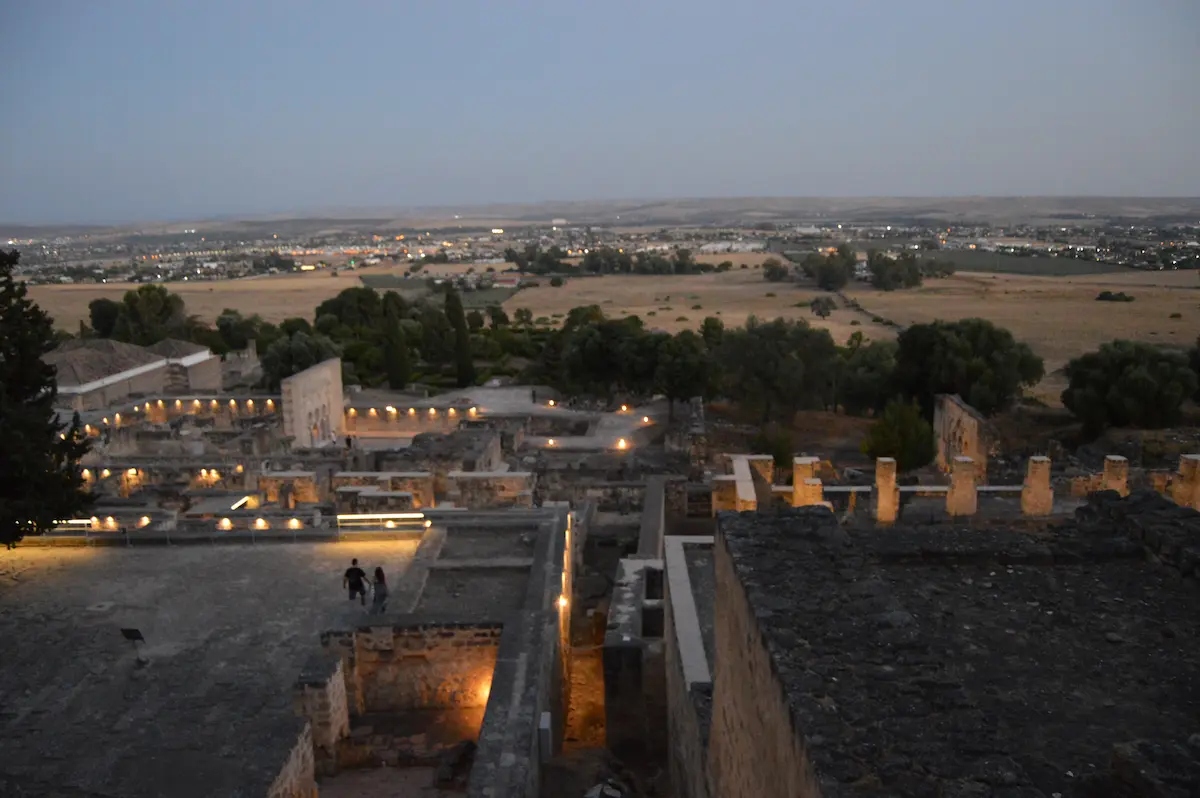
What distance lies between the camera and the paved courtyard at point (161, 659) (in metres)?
6.40

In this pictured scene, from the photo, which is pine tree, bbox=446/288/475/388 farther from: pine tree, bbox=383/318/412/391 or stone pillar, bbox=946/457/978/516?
stone pillar, bbox=946/457/978/516

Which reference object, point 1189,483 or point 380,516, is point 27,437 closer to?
point 380,516

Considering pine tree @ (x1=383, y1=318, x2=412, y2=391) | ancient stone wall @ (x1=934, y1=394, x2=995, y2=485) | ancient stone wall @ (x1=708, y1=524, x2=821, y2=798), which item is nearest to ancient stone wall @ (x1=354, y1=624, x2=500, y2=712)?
ancient stone wall @ (x1=708, y1=524, x2=821, y2=798)

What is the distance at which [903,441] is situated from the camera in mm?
19328

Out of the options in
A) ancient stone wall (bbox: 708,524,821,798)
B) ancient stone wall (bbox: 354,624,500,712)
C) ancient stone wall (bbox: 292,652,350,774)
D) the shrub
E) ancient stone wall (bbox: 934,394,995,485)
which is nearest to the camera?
ancient stone wall (bbox: 708,524,821,798)

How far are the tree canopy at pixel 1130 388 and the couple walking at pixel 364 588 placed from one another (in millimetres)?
20520

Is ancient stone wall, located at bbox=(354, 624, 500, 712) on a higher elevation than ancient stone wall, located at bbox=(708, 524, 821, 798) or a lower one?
lower

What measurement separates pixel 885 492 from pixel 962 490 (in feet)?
3.55

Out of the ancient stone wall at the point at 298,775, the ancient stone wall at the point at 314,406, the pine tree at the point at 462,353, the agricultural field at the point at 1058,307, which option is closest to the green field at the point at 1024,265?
the agricultural field at the point at 1058,307

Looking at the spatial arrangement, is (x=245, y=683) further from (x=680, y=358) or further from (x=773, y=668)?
(x=680, y=358)

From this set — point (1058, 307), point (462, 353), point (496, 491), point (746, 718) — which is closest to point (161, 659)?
point (496, 491)

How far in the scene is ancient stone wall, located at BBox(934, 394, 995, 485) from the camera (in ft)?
61.0

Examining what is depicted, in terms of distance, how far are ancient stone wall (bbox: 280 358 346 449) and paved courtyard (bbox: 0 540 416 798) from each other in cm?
1052

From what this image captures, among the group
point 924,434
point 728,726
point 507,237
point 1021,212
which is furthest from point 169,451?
point 1021,212
